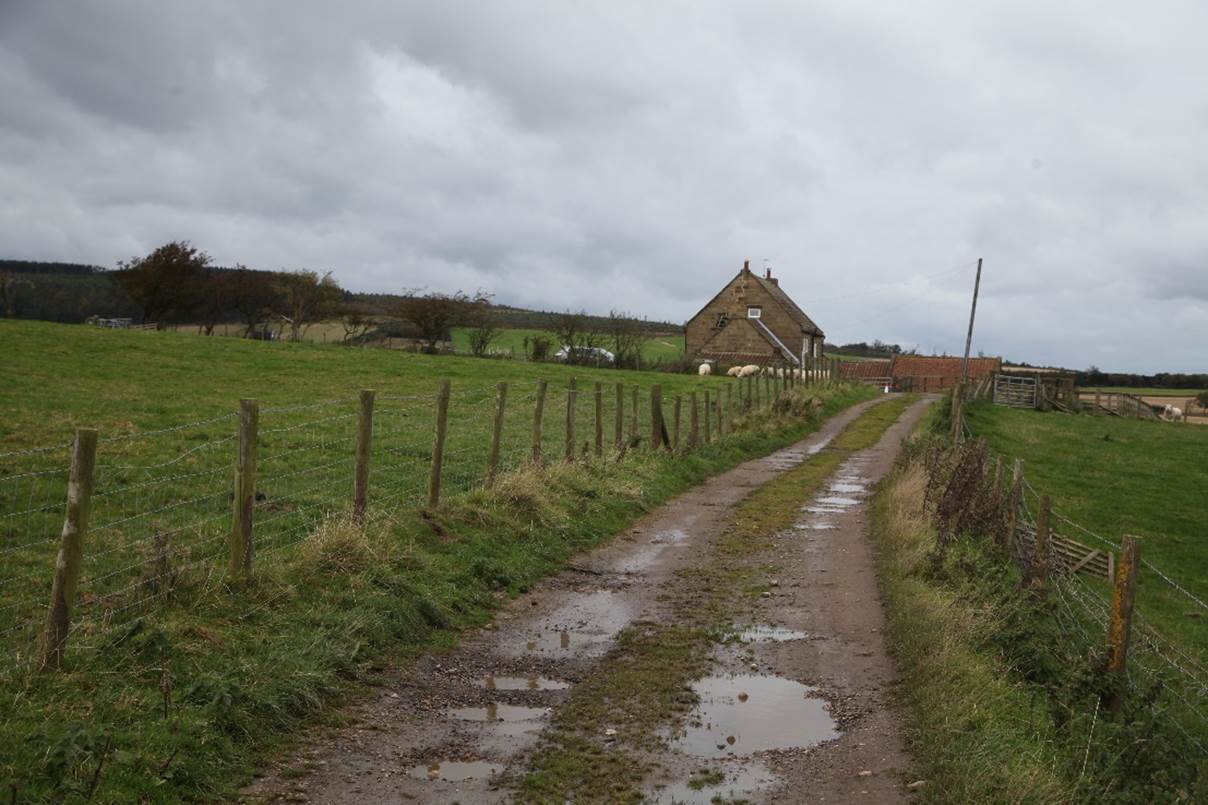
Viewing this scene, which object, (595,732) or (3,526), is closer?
(595,732)

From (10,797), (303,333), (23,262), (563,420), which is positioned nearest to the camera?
(10,797)

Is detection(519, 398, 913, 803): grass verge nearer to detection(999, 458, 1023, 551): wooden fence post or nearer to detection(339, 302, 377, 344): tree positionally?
detection(999, 458, 1023, 551): wooden fence post

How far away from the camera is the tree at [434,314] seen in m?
60.0

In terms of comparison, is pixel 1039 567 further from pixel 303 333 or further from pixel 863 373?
pixel 863 373

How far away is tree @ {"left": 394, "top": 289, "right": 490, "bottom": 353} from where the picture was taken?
59969mm

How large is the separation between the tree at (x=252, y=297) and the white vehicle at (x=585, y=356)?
19.1 metres

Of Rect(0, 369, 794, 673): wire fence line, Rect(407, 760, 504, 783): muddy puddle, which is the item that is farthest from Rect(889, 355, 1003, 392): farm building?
Rect(407, 760, 504, 783): muddy puddle

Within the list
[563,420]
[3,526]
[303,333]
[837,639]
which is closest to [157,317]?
[303,333]

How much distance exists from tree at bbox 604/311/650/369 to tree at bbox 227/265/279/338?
2174 centimetres

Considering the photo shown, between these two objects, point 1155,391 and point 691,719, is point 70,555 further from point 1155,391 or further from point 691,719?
point 1155,391

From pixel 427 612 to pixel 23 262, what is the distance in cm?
10504

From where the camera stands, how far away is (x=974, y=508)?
13.8 metres

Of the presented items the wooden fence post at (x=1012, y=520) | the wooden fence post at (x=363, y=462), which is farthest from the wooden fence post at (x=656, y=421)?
the wooden fence post at (x=363, y=462)

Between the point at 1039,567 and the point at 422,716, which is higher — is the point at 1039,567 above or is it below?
above
